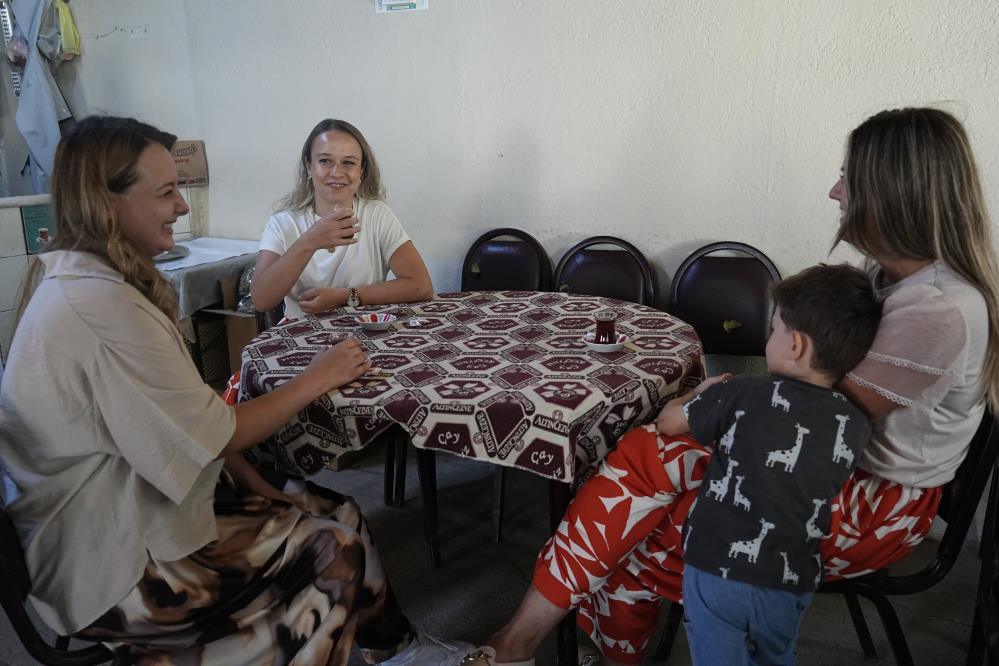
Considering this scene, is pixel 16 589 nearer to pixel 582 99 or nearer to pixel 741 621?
pixel 741 621

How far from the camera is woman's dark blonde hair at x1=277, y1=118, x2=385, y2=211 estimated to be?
95.7 inches

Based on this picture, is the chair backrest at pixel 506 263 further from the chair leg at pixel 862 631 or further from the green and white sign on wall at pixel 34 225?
the green and white sign on wall at pixel 34 225

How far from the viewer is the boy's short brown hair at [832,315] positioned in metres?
1.29

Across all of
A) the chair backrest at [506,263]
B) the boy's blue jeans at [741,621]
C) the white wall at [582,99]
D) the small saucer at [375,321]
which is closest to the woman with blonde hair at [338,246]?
the small saucer at [375,321]

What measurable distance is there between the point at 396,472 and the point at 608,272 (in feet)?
3.62

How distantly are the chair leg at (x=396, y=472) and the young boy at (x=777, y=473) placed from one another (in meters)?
1.34

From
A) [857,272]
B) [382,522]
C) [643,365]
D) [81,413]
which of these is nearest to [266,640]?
[81,413]

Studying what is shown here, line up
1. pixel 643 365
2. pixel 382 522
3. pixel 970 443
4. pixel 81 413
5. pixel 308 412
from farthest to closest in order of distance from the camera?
pixel 382 522 → pixel 643 365 → pixel 308 412 → pixel 970 443 → pixel 81 413

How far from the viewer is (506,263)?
3020 millimetres

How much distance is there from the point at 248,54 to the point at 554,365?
2758mm

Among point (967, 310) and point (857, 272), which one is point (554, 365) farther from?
A: point (967, 310)

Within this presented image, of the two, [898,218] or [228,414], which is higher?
[898,218]

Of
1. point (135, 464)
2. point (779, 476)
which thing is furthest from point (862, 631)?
point (135, 464)

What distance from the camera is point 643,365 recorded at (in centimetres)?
162
